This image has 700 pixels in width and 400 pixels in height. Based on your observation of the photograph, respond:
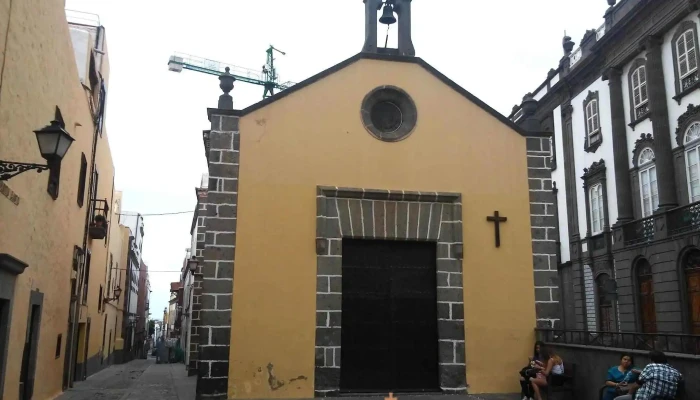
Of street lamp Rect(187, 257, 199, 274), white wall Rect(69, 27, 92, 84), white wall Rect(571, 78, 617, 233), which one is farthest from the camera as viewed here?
white wall Rect(571, 78, 617, 233)

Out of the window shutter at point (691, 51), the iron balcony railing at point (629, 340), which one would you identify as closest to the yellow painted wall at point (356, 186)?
the iron balcony railing at point (629, 340)

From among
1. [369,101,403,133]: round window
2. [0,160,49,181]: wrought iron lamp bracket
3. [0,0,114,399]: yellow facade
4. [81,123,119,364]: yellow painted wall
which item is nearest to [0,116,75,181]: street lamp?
[0,160,49,181]: wrought iron lamp bracket

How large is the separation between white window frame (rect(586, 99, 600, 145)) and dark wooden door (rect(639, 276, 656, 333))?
260 inches

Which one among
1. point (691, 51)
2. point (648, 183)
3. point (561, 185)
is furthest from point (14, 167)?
point (561, 185)

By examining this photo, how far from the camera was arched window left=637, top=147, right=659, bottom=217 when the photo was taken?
2050cm

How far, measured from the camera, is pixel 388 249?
10734 millimetres

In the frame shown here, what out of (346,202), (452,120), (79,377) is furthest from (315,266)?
(79,377)

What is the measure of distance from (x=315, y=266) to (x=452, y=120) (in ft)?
12.3

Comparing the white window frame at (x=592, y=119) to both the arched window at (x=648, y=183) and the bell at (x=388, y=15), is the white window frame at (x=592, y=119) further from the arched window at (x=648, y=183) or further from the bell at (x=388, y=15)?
the bell at (x=388, y=15)

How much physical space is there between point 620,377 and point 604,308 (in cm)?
1651

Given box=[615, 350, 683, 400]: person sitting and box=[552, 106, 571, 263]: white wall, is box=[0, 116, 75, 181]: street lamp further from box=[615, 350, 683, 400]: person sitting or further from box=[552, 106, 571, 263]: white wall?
box=[552, 106, 571, 263]: white wall

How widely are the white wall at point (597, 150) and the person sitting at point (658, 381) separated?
16.6 m

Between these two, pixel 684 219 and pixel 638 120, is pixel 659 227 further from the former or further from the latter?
pixel 638 120

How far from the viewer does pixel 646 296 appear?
802 inches
